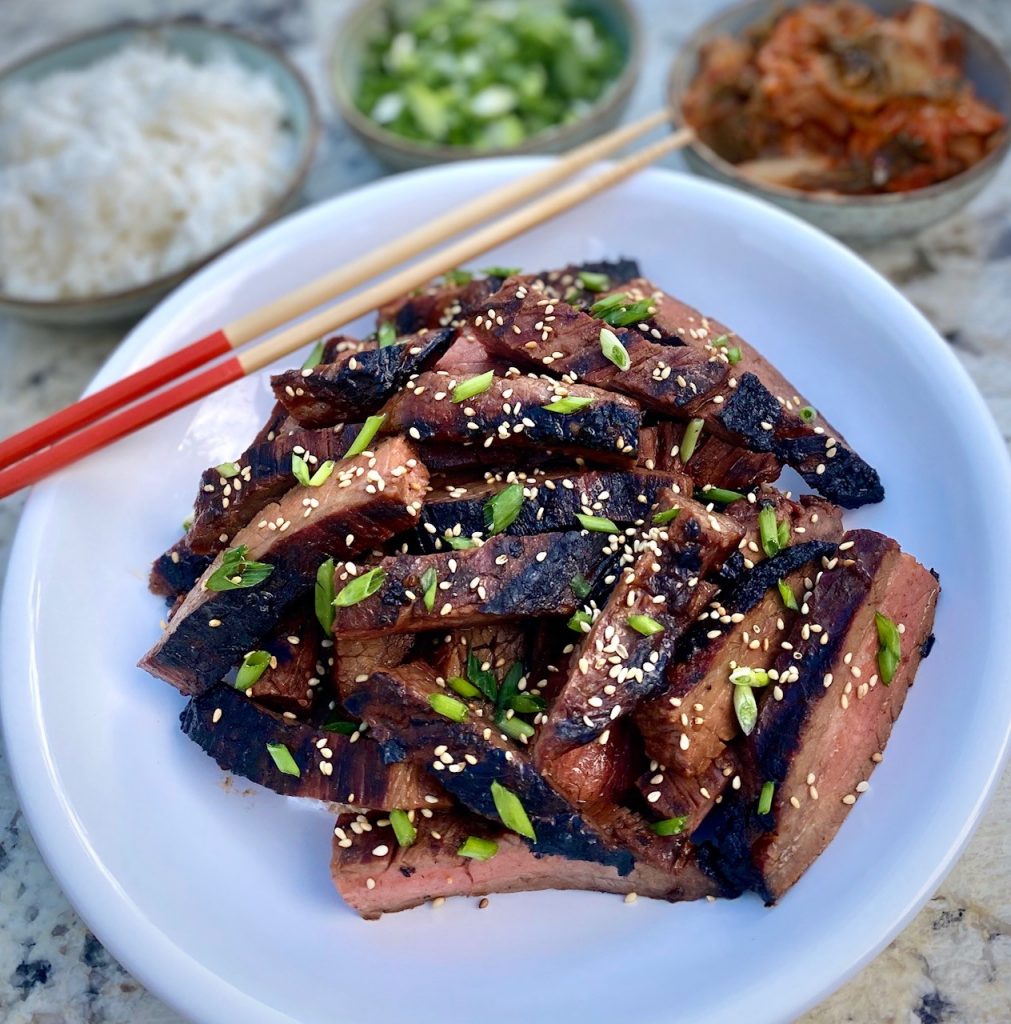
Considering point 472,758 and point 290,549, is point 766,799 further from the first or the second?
point 290,549

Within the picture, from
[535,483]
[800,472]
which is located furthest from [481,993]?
[800,472]

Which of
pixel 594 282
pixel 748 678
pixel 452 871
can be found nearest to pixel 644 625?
pixel 748 678

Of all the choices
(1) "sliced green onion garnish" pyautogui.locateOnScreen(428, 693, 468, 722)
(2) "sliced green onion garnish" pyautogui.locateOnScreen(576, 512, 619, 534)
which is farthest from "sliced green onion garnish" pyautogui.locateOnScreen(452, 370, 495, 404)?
(1) "sliced green onion garnish" pyautogui.locateOnScreen(428, 693, 468, 722)

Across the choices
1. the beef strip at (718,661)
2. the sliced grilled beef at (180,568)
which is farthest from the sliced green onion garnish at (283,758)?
the beef strip at (718,661)

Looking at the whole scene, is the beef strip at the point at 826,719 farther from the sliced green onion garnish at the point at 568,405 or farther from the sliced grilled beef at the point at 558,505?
the sliced green onion garnish at the point at 568,405

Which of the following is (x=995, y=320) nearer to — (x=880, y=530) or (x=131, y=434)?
(x=880, y=530)

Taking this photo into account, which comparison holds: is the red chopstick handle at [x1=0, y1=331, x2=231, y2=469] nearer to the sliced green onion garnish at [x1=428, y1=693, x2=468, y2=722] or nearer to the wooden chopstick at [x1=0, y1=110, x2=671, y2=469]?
the wooden chopstick at [x1=0, y1=110, x2=671, y2=469]
